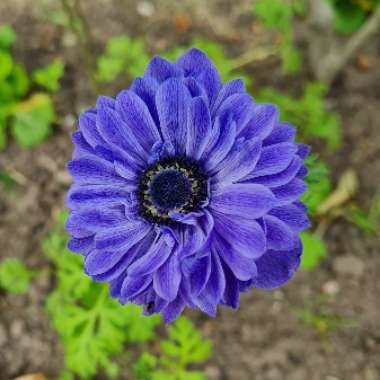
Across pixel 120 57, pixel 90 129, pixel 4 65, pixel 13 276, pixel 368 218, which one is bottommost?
pixel 13 276

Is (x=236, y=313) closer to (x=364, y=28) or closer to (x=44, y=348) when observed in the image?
(x=44, y=348)

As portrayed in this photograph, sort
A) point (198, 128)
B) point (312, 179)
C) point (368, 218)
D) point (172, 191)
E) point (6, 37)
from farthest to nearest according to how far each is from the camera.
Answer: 1. point (6, 37)
2. point (368, 218)
3. point (312, 179)
4. point (172, 191)
5. point (198, 128)

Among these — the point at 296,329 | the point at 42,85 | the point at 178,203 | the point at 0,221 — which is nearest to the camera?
the point at 178,203

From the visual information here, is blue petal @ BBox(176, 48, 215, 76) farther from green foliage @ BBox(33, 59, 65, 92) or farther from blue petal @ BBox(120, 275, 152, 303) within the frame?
green foliage @ BBox(33, 59, 65, 92)

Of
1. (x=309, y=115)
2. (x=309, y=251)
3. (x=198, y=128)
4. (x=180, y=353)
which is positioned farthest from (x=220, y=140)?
(x=309, y=115)

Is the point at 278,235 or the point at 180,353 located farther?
the point at 180,353

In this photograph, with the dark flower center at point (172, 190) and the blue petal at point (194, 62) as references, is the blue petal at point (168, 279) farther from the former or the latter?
the blue petal at point (194, 62)

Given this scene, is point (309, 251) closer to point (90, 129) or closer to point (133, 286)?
point (133, 286)

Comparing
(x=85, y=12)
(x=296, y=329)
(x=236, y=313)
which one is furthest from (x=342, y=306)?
(x=85, y=12)
